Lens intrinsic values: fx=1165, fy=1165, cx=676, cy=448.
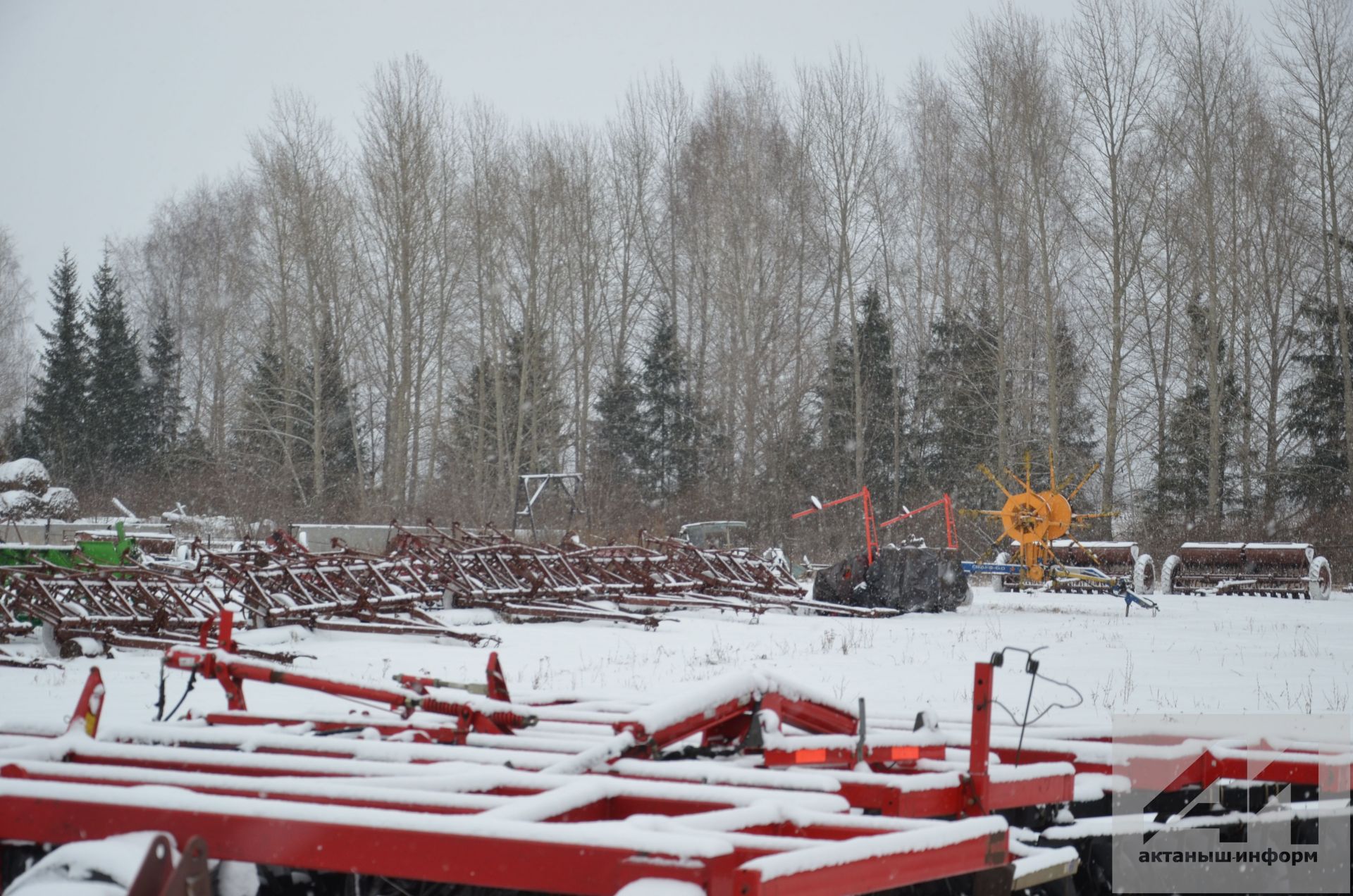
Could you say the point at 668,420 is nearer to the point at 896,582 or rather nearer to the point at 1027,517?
the point at 1027,517

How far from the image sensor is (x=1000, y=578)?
20719mm

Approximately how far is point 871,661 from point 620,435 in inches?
1087

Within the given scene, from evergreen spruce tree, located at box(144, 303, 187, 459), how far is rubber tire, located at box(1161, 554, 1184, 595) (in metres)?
35.9

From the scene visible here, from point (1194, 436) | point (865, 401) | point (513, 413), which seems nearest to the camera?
point (1194, 436)

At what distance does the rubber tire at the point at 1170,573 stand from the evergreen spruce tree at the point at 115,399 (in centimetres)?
3648

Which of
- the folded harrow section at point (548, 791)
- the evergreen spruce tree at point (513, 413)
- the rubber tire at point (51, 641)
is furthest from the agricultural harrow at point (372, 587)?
the evergreen spruce tree at point (513, 413)

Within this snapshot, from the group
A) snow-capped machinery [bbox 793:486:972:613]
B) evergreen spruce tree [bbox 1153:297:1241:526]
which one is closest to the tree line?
evergreen spruce tree [bbox 1153:297:1241:526]

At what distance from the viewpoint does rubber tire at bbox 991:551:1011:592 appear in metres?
20.4

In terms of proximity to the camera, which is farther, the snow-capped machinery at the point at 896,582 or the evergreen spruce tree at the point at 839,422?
the evergreen spruce tree at the point at 839,422

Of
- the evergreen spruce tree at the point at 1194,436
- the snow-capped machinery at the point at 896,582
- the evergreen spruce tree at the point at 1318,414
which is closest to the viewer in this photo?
the snow-capped machinery at the point at 896,582

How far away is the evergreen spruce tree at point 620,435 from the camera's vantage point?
37.1 metres

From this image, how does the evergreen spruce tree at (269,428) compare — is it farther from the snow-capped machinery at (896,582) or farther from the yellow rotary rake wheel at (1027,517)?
the snow-capped machinery at (896,582)

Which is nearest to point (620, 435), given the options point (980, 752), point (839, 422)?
point (839, 422)

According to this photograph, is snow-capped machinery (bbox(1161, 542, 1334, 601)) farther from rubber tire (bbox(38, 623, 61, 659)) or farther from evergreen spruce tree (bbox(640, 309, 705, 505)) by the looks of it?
evergreen spruce tree (bbox(640, 309, 705, 505))
